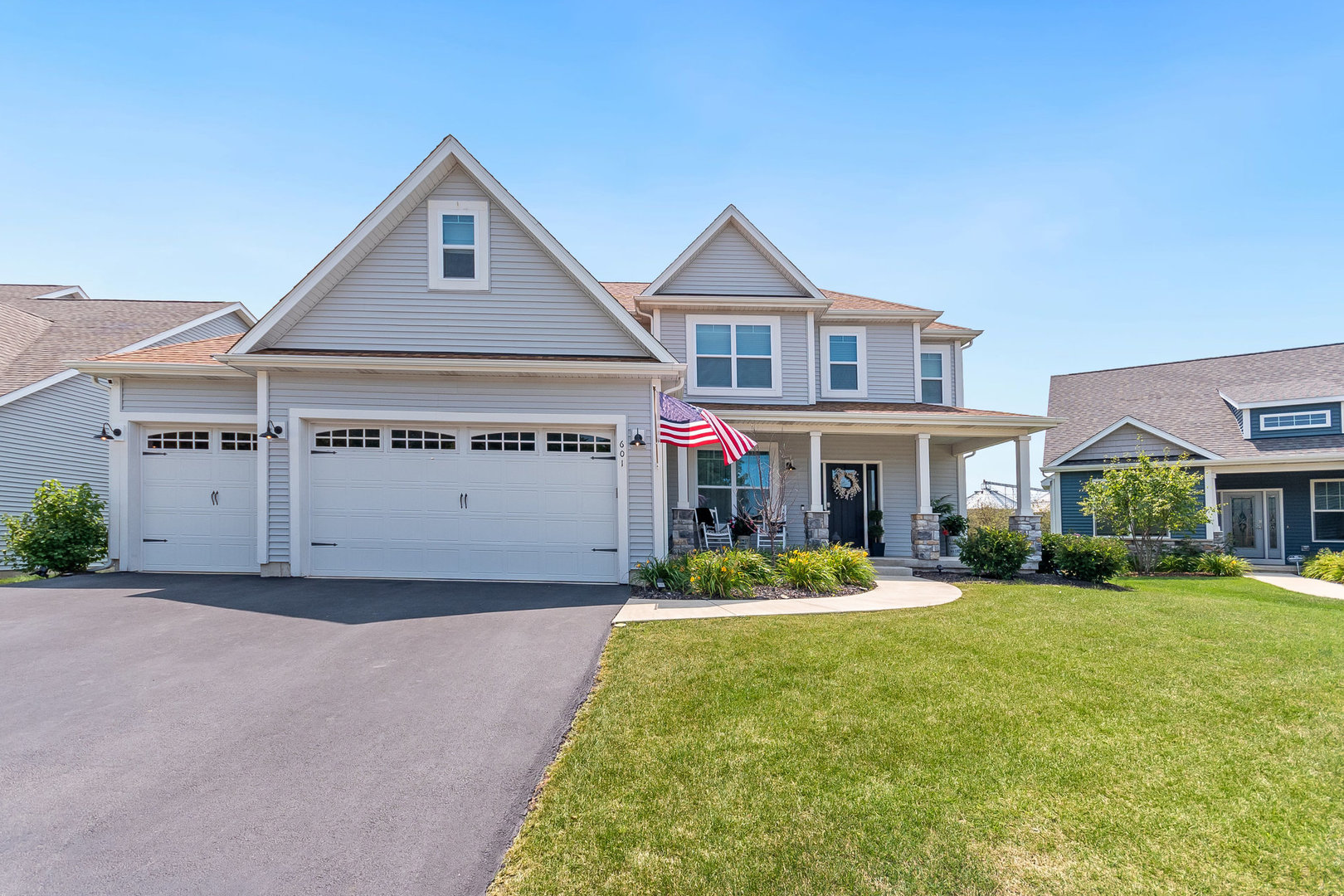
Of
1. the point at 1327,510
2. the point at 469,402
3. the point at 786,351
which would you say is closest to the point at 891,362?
the point at 786,351

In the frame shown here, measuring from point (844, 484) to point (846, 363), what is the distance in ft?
9.86

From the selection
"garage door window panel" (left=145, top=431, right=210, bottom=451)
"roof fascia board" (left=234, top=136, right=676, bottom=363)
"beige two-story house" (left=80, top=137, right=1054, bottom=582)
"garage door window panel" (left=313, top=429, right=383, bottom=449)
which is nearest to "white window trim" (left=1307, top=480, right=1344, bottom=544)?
"beige two-story house" (left=80, top=137, right=1054, bottom=582)

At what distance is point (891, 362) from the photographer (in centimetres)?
1583

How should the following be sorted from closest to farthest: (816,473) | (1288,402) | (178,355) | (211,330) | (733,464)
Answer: (178,355), (816,473), (733,464), (1288,402), (211,330)

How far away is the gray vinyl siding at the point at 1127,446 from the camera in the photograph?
1906 centimetres

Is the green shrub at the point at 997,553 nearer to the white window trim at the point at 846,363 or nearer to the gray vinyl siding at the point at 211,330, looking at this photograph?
the white window trim at the point at 846,363

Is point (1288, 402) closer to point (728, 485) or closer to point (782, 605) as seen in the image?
point (728, 485)

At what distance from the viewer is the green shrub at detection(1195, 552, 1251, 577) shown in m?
15.4

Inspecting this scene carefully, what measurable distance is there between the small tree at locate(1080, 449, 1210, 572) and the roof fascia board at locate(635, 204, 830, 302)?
8.67 meters

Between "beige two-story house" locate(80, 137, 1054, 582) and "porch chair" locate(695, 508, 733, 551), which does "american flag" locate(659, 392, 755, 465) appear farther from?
"porch chair" locate(695, 508, 733, 551)

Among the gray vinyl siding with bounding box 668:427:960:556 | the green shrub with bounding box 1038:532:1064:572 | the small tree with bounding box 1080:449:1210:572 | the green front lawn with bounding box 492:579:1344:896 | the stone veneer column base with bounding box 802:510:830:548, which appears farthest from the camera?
the gray vinyl siding with bounding box 668:427:960:556

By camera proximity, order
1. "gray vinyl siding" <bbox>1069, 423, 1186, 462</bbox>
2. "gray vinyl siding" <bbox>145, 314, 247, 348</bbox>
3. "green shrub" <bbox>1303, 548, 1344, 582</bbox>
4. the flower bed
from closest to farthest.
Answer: the flower bed → "green shrub" <bbox>1303, 548, 1344, 582</bbox> → "gray vinyl siding" <bbox>145, 314, 247, 348</bbox> → "gray vinyl siding" <bbox>1069, 423, 1186, 462</bbox>

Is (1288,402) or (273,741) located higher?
(1288,402)

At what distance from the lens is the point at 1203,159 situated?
11906 millimetres
